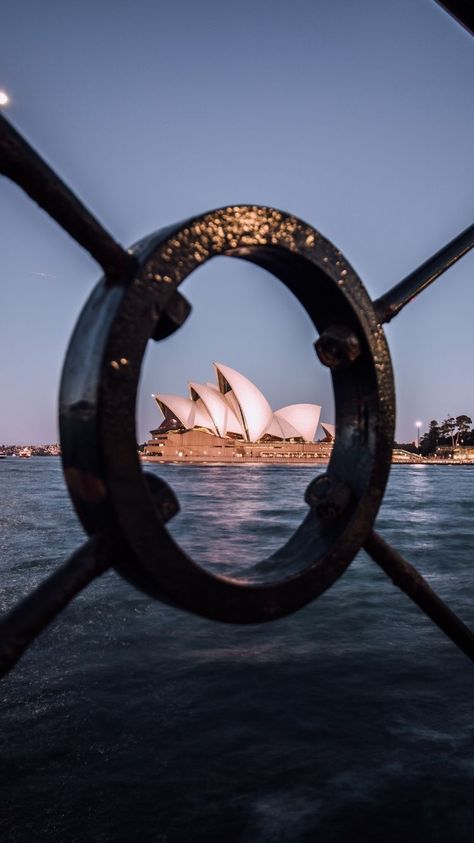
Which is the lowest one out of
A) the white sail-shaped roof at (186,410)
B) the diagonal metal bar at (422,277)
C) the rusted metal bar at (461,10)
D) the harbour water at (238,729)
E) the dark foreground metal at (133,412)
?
the harbour water at (238,729)

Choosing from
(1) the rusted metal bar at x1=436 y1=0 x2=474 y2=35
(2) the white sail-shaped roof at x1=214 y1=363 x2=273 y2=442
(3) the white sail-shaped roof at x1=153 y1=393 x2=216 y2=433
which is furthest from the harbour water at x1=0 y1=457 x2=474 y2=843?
(3) the white sail-shaped roof at x1=153 y1=393 x2=216 y2=433

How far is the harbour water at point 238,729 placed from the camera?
6.70 ft

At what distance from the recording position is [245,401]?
5053 cm

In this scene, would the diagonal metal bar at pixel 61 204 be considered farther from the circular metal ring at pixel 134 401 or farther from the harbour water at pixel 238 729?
the harbour water at pixel 238 729

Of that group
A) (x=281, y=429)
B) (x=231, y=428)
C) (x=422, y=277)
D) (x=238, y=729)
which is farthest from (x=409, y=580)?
(x=281, y=429)

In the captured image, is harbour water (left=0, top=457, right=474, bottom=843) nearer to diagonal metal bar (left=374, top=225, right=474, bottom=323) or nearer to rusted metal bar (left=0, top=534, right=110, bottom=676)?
rusted metal bar (left=0, top=534, right=110, bottom=676)

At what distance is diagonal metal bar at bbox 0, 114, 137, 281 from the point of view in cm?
57

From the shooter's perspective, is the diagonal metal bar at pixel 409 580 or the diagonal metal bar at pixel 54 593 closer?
the diagonal metal bar at pixel 54 593

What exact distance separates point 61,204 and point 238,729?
2730 mm

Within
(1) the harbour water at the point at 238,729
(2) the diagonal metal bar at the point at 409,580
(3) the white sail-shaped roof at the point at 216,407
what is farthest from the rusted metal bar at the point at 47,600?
(3) the white sail-shaped roof at the point at 216,407

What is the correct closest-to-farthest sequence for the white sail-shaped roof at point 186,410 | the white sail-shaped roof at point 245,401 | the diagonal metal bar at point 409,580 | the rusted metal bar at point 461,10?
1. the diagonal metal bar at point 409,580
2. the rusted metal bar at point 461,10
3. the white sail-shaped roof at point 245,401
4. the white sail-shaped roof at point 186,410

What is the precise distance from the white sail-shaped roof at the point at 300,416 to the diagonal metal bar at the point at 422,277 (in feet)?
199

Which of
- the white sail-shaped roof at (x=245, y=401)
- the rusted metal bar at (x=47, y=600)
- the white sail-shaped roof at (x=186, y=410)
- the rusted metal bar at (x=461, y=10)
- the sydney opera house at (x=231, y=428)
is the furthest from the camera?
the white sail-shaped roof at (x=186, y=410)

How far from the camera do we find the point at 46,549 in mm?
9000
